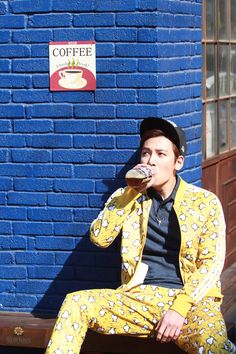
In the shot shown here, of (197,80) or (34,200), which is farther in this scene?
(197,80)

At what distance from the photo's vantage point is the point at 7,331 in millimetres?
5980

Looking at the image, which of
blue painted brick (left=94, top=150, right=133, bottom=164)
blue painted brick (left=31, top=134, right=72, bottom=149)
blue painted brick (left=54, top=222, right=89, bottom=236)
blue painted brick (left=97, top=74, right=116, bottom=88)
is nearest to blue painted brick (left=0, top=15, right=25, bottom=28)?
blue painted brick (left=97, top=74, right=116, bottom=88)

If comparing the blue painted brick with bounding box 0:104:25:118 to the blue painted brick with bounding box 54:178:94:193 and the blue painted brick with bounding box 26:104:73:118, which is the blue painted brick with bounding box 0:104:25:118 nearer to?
the blue painted brick with bounding box 26:104:73:118

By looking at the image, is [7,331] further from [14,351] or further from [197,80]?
[197,80]

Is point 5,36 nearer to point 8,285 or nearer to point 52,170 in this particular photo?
point 52,170

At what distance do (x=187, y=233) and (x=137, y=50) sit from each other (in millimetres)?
1279

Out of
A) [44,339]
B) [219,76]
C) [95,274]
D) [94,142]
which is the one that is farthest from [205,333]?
[219,76]

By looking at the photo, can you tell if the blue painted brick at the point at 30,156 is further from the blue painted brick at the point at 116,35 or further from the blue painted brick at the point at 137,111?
the blue painted brick at the point at 116,35

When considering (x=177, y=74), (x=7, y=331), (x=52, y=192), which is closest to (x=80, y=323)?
(x=7, y=331)

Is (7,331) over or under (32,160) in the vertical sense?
under

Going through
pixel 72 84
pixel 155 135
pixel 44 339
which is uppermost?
pixel 72 84

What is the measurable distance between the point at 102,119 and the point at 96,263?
90 cm

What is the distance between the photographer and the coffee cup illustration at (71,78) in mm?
6207

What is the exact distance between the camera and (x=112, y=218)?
5480mm
